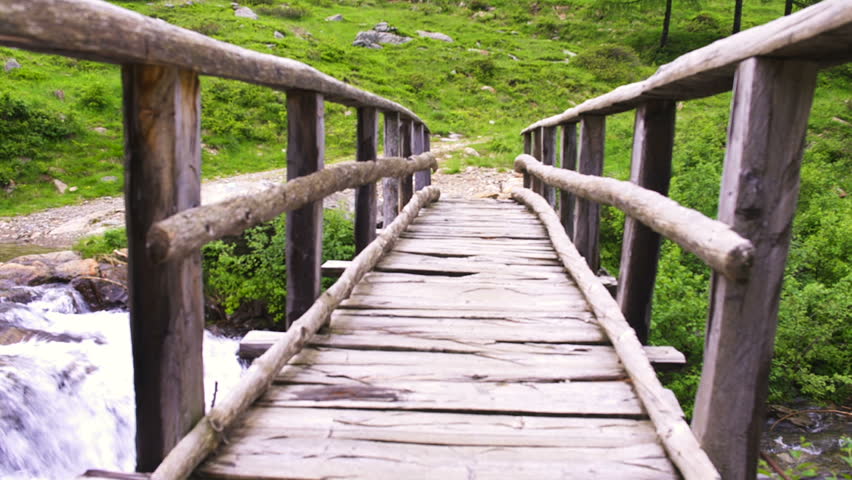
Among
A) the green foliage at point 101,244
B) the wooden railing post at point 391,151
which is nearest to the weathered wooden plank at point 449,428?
the wooden railing post at point 391,151

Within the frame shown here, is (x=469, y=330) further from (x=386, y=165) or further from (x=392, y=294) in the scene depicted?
(x=386, y=165)

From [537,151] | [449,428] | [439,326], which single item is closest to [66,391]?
[439,326]

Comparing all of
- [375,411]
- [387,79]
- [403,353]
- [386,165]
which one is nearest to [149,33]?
[375,411]

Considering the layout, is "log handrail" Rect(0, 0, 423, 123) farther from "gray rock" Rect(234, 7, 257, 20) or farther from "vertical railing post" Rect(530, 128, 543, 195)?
"gray rock" Rect(234, 7, 257, 20)

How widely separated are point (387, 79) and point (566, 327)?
1961cm

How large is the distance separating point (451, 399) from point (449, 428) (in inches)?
7.9

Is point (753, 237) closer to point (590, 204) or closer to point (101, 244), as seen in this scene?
point (590, 204)

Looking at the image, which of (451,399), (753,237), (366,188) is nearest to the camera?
(753,237)

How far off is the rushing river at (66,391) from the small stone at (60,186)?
5.14 meters

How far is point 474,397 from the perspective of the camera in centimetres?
229

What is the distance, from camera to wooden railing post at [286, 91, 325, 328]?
2.91 m

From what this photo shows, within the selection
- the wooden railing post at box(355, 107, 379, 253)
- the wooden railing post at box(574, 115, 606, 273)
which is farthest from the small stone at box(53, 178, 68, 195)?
the wooden railing post at box(574, 115, 606, 273)

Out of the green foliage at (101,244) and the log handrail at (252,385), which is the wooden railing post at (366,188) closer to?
the log handrail at (252,385)

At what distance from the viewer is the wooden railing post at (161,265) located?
5.16 ft
